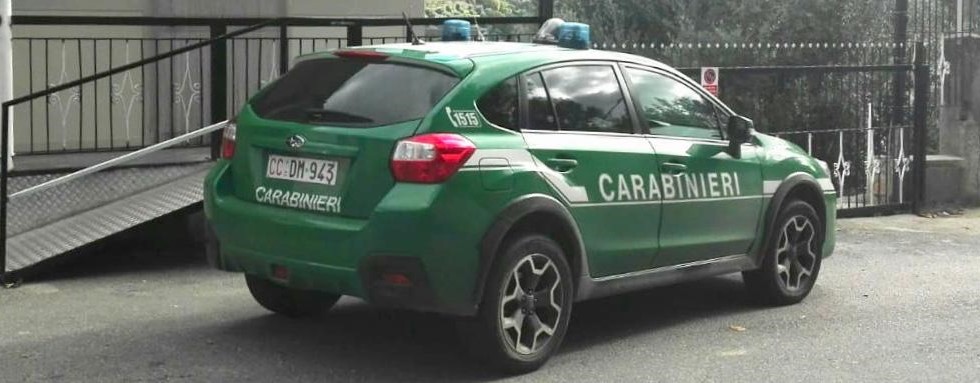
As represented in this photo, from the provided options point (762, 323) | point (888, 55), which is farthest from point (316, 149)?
point (888, 55)

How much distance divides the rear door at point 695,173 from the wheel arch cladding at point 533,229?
756mm

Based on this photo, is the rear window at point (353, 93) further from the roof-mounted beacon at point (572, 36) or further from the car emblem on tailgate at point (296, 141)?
the roof-mounted beacon at point (572, 36)

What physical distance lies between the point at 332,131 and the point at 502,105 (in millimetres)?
805

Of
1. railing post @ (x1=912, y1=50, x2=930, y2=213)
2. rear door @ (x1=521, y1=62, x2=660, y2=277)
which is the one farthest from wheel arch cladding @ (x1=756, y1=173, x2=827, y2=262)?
railing post @ (x1=912, y1=50, x2=930, y2=213)

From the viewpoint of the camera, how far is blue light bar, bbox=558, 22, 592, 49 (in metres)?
6.95

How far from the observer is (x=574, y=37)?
22.8 ft

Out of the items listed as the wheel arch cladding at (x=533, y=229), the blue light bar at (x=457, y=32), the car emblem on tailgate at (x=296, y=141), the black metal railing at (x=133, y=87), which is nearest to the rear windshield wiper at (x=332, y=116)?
the car emblem on tailgate at (x=296, y=141)

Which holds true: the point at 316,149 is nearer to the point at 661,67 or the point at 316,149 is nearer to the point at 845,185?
the point at 661,67

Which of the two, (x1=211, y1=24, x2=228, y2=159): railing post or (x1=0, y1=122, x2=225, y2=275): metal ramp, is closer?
(x1=0, y1=122, x2=225, y2=275): metal ramp

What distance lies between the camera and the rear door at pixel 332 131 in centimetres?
573

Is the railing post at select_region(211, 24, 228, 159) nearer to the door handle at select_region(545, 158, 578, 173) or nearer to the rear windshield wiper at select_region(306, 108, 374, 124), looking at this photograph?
the rear windshield wiper at select_region(306, 108, 374, 124)

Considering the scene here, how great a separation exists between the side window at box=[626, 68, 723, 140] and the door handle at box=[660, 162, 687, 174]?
183mm

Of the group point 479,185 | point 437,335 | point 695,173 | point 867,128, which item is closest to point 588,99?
point 695,173

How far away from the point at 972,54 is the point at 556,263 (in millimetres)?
9143
